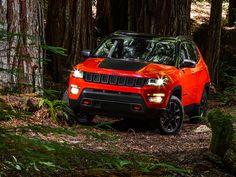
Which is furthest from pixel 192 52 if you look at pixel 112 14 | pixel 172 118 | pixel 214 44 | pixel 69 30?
pixel 112 14

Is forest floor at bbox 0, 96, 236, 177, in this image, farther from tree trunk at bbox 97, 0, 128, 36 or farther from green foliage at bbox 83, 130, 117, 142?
tree trunk at bbox 97, 0, 128, 36

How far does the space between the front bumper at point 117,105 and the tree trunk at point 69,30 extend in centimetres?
480

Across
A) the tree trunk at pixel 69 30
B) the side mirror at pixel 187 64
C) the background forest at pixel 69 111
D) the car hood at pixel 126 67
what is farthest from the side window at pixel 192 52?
the tree trunk at pixel 69 30

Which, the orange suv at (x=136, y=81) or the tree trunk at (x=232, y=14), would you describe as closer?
the orange suv at (x=136, y=81)

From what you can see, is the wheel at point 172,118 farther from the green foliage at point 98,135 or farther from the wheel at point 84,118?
the green foliage at point 98,135

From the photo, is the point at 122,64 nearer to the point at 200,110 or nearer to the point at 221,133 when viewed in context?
the point at 200,110

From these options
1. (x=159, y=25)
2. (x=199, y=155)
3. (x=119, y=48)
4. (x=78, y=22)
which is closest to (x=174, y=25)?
(x=159, y=25)

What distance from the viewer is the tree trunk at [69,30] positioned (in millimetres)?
14648

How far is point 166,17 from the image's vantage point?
15.1 m

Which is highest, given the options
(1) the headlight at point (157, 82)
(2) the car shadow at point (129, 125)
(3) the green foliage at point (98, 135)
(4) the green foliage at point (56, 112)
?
(3) the green foliage at point (98, 135)

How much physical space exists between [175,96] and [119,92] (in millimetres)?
1348

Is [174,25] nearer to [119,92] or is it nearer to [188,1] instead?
[188,1]

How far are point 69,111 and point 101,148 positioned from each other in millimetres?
2253

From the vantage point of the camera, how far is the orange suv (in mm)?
9703
